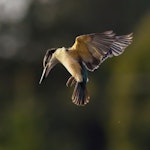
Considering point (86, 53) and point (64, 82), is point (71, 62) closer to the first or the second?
point (86, 53)

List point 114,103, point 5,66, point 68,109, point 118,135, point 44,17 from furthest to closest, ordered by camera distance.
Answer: point 44,17
point 5,66
point 68,109
point 114,103
point 118,135

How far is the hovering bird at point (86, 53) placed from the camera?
6.70 metres

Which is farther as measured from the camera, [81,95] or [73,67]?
[81,95]

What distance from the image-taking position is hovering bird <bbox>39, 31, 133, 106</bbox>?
6.70 m

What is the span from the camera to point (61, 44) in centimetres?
2559

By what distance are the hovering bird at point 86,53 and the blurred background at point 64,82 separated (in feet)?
38.8

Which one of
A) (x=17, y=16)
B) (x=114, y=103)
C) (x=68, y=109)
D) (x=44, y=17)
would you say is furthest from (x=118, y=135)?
(x=44, y=17)

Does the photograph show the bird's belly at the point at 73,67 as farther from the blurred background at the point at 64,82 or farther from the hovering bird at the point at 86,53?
the blurred background at the point at 64,82

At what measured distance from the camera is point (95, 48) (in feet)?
22.4

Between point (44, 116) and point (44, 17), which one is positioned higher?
point (44, 17)

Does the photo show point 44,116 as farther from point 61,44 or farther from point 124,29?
point 124,29

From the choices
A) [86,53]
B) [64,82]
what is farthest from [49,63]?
[64,82]

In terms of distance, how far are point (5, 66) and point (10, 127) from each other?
15.2ft

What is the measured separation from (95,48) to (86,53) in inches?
2.3
